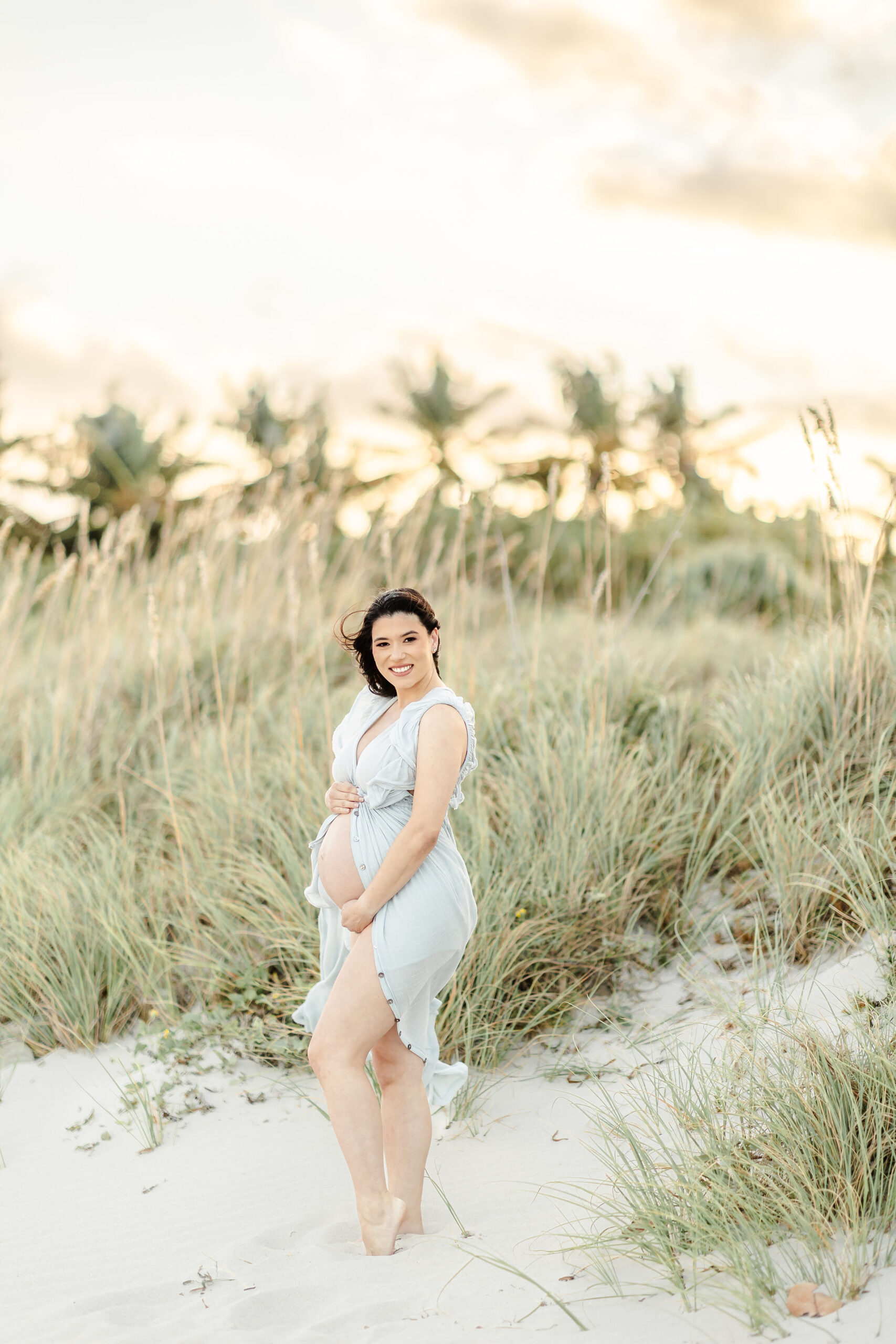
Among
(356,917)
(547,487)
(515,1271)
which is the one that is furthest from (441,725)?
(547,487)

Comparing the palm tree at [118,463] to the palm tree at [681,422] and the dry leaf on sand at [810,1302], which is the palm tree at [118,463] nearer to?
the palm tree at [681,422]

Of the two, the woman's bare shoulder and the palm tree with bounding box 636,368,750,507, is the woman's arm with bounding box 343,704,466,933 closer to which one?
the woman's bare shoulder

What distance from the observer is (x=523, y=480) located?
1045 inches

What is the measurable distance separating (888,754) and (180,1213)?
10.8ft

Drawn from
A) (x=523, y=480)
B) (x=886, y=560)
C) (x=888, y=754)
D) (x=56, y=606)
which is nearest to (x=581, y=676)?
(x=888, y=754)

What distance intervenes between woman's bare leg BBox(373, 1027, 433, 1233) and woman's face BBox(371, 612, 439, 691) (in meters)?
0.98

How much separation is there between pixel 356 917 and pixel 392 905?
100 mm

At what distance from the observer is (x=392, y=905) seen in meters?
2.96

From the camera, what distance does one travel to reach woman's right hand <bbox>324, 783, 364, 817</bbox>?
10.2ft

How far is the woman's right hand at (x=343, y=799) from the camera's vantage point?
3.12 m

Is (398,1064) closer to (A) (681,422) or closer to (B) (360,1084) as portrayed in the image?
(B) (360,1084)

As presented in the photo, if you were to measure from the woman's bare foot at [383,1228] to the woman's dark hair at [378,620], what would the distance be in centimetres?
140

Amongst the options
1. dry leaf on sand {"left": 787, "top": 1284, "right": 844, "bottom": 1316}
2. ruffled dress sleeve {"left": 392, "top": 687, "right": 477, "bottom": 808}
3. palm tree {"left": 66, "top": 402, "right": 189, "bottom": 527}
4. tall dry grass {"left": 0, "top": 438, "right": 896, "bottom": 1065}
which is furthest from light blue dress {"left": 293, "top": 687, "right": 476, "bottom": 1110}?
palm tree {"left": 66, "top": 402, "right": 189, "bottom": 527}

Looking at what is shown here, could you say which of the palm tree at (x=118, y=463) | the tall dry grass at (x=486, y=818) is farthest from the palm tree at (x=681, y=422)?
the tall dry grass at (x=486, y=818)
